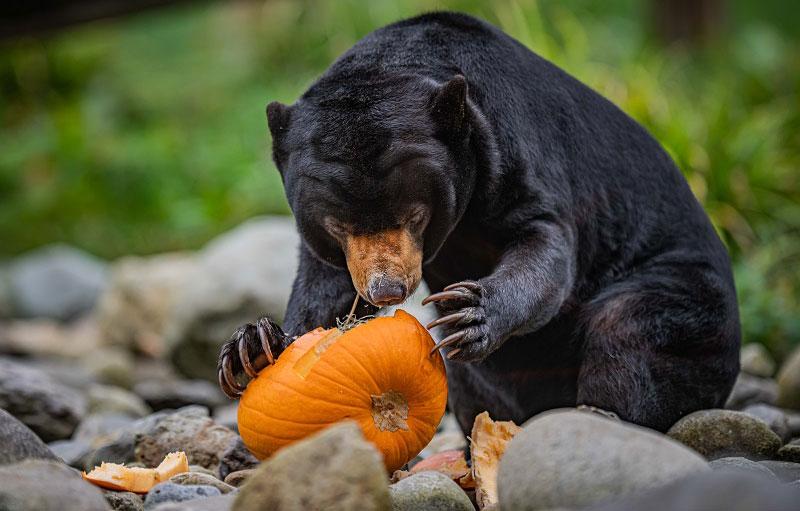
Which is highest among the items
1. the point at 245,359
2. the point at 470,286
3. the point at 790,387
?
the point at 470,286

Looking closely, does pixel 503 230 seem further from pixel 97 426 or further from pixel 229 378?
pixel 97 426

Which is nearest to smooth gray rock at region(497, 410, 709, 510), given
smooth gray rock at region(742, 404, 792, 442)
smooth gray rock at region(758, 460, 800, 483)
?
smooth gray rock at region(758, 460, 800, 483)

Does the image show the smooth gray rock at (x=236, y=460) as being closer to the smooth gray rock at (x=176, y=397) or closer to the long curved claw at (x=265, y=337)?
the long curved claw at (x=265, y=337)

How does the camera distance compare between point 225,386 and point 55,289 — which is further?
point 55,289

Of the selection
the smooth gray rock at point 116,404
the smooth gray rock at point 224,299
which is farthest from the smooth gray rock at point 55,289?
the smooth gray rock at point 116,404

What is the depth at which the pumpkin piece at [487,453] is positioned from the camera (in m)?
3.57

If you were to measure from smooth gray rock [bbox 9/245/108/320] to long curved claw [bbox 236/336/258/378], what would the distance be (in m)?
8.72

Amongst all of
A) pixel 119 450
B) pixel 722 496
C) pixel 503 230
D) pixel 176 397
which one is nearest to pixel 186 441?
pixel 119 450

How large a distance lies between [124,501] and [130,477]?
24 cm

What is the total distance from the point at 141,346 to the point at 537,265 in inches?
249

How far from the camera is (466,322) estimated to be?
362cm

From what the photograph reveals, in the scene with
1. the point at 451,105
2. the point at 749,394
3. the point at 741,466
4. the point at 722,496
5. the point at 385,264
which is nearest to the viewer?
the point at 722,496

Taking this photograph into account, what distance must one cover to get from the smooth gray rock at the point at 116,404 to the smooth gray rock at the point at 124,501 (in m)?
2.69

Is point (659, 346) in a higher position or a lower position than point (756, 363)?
higher
